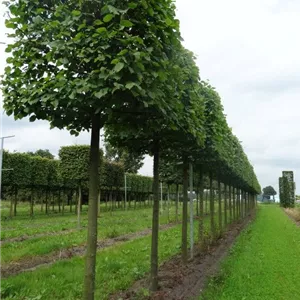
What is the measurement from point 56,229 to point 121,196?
29121 mm

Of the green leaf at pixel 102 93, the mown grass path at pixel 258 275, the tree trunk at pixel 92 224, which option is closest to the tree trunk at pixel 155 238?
the mown grass path at pixel 258 275

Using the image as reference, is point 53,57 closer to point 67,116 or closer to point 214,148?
point 67,116

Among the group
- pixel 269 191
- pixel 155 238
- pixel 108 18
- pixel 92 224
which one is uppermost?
pixel 108 18

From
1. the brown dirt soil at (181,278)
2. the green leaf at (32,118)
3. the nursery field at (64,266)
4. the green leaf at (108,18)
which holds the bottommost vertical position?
the brown dirt soil at (181,278)

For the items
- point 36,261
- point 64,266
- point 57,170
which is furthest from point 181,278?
point 57,170

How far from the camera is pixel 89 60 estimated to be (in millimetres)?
3531

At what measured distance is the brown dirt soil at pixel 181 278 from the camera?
6113mm

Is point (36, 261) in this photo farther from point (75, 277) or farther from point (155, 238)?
point (155, 238)

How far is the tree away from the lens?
3464 millimetres

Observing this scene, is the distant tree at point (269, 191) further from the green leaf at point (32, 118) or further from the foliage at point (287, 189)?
the green leaf at point (32, 118)

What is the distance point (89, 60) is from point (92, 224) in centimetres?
179

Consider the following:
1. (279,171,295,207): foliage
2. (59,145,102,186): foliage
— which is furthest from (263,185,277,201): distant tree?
(59,145,102,186): foliage

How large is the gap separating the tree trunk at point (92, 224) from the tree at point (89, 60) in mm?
11

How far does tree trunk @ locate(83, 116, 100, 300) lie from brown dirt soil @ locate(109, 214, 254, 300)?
2.02 m
